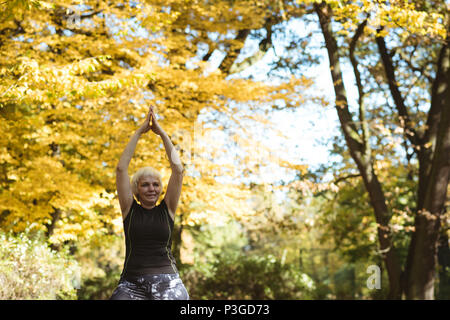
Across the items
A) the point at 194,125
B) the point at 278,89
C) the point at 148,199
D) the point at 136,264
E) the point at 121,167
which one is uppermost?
the point at 278,89

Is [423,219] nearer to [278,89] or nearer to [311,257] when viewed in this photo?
[278,89]

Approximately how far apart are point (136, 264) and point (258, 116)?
700 cm

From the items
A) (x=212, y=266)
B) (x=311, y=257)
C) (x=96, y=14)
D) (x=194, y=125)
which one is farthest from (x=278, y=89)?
(x=311, y=257)

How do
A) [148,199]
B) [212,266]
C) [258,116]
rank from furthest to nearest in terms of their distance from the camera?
[212,266], [258,116], [148,199]

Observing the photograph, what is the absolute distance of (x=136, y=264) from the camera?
2.52 metres

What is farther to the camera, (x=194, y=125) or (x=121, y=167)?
(x=194, y=125)

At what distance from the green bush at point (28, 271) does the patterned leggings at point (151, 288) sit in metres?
5.46

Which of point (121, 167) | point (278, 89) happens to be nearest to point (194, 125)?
point (278, 89)

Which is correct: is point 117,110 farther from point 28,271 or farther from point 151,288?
point 151,288

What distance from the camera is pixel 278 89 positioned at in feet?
30.4

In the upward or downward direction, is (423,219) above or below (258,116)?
below

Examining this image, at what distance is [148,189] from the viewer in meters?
2.69

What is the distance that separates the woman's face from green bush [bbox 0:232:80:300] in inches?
214

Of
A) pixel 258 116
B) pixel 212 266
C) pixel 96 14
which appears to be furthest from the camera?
pixel 212 266
